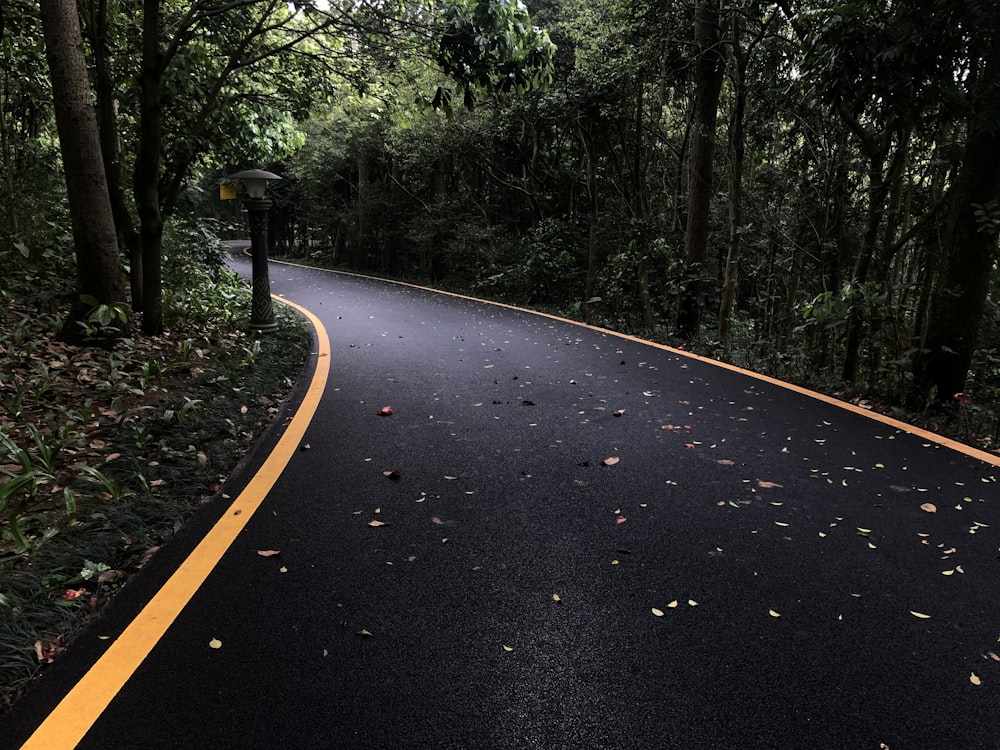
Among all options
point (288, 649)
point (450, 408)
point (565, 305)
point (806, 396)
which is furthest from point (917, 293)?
point (288, 649)

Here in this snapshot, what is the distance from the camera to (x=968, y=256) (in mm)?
5637

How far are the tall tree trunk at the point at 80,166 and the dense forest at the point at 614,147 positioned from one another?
22mm

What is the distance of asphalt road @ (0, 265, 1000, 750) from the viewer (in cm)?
211

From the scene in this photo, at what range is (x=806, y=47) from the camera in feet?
21.4

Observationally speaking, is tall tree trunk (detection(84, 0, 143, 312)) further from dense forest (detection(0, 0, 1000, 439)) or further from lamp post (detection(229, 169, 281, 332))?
lamp post (detection(229, 169, 281, 332))

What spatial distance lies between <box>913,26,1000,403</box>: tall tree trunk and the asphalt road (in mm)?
1119

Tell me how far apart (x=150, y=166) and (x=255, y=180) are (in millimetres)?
1971

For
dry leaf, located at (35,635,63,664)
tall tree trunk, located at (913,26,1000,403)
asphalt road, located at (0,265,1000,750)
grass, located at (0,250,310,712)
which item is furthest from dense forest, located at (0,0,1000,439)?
dry leaf, located at (35,635,63,664)

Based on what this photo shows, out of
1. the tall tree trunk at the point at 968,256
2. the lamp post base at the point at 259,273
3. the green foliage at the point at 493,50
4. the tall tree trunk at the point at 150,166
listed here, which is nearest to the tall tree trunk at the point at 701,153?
the green foliage at the point at 493,50

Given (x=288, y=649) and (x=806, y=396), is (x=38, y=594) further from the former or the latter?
(x=806, y=396)

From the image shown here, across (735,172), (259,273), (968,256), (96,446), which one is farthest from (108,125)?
(968,256)

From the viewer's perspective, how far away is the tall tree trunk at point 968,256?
5348 mm

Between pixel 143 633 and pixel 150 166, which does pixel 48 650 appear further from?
pixel 150 166

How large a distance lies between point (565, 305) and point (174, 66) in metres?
9.96
